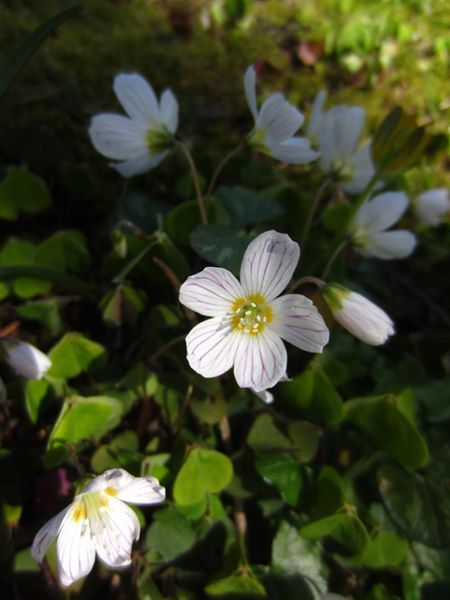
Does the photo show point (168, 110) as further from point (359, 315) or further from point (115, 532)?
point (115, 532)

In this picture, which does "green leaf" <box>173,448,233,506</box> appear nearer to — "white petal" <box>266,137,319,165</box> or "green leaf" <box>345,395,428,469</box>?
"green leaf" <box>345,395,428,469</box>

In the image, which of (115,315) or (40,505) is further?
(115,315)

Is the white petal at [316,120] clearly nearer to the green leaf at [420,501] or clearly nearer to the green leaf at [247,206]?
the green leaf at [247,206]

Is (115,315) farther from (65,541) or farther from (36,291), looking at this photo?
→ (65,541)

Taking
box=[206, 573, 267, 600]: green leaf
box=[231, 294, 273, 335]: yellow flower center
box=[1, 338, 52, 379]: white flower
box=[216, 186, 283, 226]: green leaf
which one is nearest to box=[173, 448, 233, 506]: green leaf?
box=[206, 573, 267, 600]: green leaf

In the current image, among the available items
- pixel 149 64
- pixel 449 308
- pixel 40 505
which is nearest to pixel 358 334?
pixel 40 505
